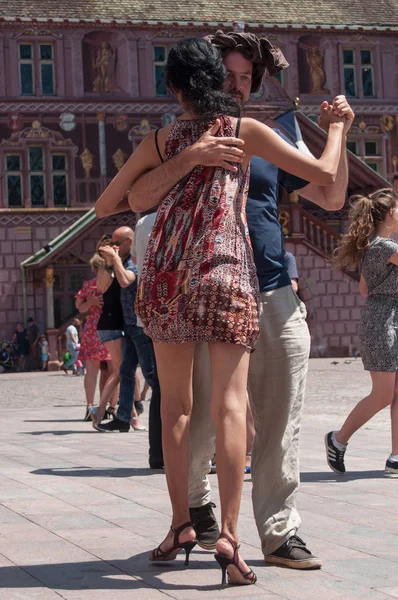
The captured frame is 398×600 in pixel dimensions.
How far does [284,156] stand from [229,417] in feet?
3.27

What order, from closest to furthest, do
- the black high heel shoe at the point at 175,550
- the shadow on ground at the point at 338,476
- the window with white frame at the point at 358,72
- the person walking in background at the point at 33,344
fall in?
the black high heel shoe at the point at 175,550
the shadow on ground at the point at 338,476
the person walking in background at the point at 33,344
the window with white frame at the point at 358,72

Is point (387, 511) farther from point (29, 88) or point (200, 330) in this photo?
point (29, 88)

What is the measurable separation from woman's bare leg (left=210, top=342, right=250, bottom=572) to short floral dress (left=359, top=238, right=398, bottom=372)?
4.02 meters

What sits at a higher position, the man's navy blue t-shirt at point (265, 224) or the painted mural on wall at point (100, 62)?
the painted mural on wall at point (100, 62)

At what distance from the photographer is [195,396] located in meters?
5.59

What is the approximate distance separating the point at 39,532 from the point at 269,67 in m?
2.31

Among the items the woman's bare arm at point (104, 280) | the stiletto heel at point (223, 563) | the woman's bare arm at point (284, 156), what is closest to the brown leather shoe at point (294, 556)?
the stiletto heel at point (223, 563)

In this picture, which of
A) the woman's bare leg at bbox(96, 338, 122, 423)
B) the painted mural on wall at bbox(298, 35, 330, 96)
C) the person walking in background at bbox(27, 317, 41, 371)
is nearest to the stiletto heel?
the woman's bare leg at bbox(96, 338, 122, 423)

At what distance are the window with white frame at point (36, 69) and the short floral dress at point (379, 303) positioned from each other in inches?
1309

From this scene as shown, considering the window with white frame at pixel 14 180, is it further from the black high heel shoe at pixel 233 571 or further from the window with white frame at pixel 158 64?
the black high heel shoe at pixel 233 571

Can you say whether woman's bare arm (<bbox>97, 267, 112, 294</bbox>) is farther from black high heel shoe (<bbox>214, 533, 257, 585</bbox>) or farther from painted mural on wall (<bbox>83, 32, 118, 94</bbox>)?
painted mural on wall (<bbox>83, 32, 118, 94</bbox>)

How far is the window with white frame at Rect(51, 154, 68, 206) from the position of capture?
4138 cm

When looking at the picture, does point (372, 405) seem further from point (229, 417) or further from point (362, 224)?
point (229, 417)

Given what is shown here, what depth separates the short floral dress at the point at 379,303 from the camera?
9.02 m
